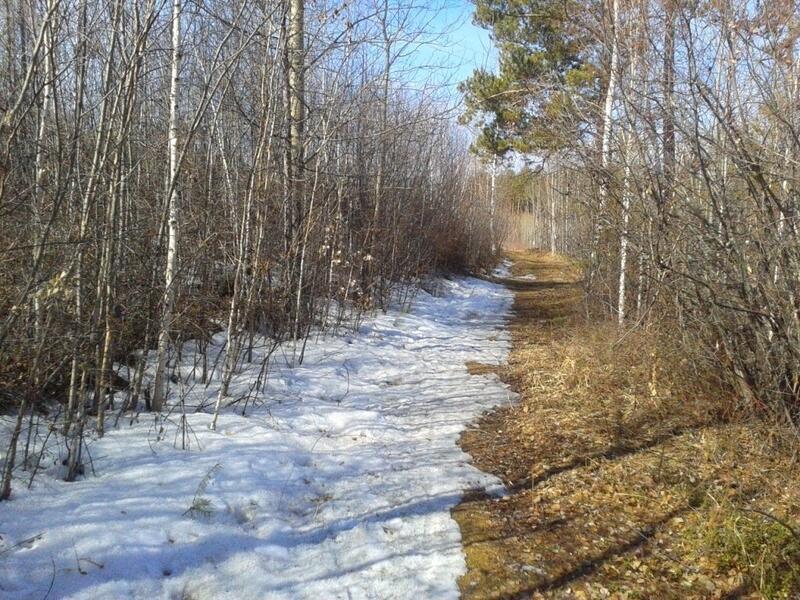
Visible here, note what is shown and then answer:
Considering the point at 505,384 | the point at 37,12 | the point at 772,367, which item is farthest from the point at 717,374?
the point at 37,12

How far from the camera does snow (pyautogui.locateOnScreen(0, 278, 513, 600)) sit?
2.73m

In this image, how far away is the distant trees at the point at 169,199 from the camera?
350 cm

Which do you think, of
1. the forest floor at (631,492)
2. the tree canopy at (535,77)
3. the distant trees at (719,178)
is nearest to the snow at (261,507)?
the forest floor at (631,492)

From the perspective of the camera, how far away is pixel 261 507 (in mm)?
3490

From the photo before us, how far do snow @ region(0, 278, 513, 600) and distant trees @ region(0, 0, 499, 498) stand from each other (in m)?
0.34

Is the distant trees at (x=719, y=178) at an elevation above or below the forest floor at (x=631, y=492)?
above

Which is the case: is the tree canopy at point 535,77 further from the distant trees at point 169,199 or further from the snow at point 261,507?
the snow at point 261,507

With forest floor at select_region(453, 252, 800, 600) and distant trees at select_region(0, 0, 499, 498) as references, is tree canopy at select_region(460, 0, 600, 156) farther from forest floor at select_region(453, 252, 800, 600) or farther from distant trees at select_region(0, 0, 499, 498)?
forest floor at select_region(453, 252, 800, 600)

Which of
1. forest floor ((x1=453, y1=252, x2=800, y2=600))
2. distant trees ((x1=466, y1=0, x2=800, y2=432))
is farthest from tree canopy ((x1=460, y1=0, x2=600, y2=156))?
forest floor ((x1=453, y1=252, x2=800, y2=600))

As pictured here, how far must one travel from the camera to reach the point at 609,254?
29.3 feet

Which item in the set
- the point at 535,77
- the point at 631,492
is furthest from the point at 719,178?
the point at 535,77

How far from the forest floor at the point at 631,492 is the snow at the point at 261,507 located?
29 cm

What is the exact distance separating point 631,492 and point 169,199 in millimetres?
3909

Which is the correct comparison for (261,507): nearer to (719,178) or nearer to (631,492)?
(631,492)
